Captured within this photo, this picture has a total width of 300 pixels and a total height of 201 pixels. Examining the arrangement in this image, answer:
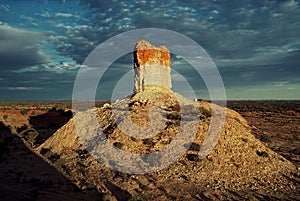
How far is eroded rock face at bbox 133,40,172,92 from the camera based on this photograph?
2703 centimetres

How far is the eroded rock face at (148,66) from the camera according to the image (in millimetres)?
27031

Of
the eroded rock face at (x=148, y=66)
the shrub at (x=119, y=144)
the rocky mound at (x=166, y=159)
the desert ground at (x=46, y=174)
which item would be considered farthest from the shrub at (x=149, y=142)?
the eroded rock face at (x=148, y=66)

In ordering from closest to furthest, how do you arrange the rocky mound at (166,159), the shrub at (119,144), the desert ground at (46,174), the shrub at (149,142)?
the desert ground at (46,174), the rocky mound at (166,159), the shrub at (149,142), the shrub at (119,144)

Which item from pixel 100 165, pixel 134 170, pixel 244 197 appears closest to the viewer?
pixel 244 197

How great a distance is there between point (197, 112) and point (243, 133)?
4596mm

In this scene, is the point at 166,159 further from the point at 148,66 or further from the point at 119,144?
the point at 148,66

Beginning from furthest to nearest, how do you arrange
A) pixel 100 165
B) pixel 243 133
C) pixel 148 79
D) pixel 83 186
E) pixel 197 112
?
pixel 148 79
pixel 197 112
pixel 243 133
pixel 100 165
pixel 83 186

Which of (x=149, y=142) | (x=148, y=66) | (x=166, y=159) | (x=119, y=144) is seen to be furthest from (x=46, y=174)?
(x=148, y=66)

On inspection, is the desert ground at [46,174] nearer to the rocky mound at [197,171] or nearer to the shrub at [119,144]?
the rocky mound at [197,171]

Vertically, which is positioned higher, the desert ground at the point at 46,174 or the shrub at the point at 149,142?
the shrub at the point at 149,142

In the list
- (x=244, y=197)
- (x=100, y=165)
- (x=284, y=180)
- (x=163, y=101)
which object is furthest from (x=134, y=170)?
(x=163, y=101)

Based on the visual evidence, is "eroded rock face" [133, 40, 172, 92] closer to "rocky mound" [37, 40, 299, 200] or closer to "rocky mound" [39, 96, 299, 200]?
"rocky mound" [37, 40, 299, 200]

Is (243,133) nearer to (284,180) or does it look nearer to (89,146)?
(284,180)

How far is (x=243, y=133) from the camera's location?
Result: 18.4 metres
